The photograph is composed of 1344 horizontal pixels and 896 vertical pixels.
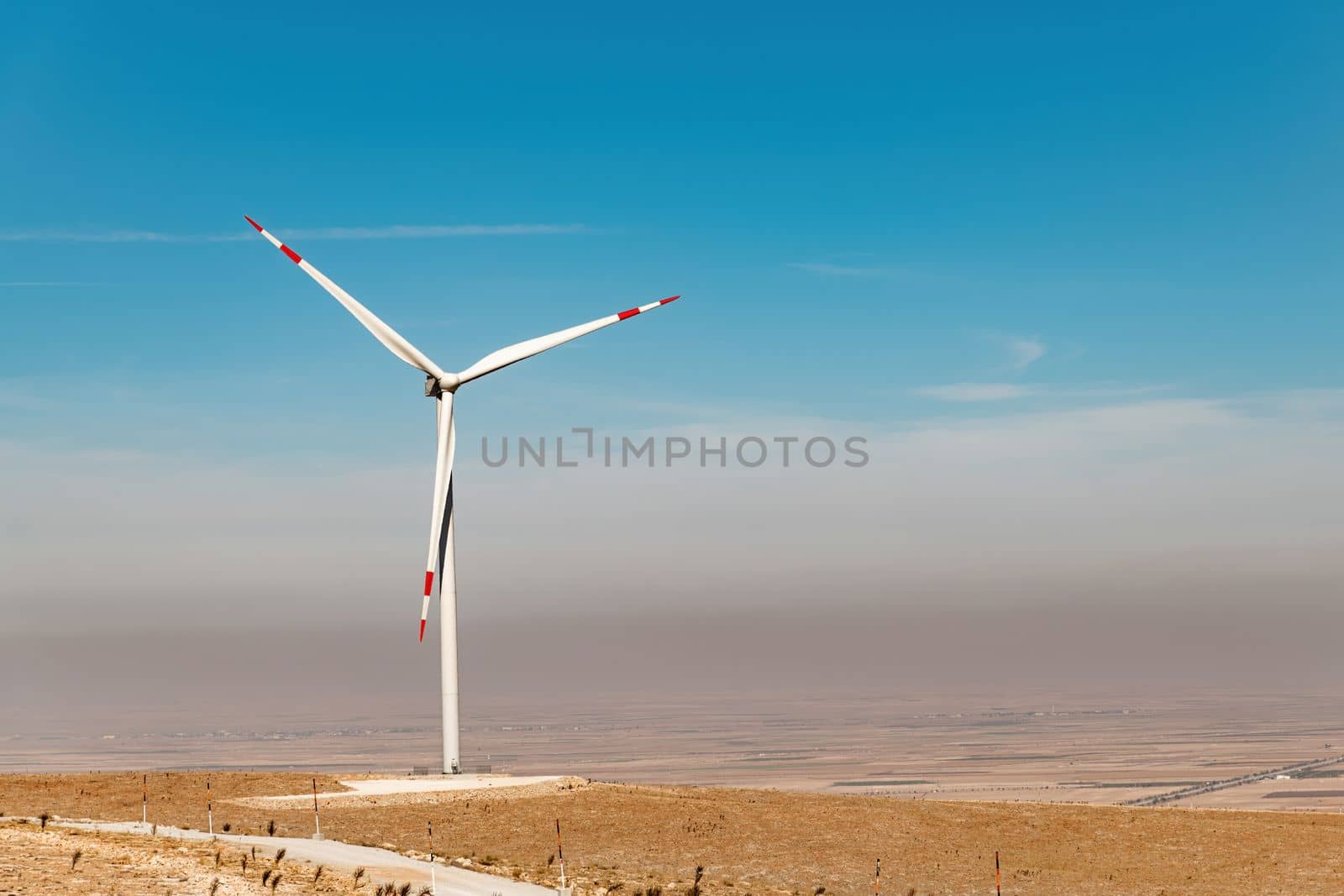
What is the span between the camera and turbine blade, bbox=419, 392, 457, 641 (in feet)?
194

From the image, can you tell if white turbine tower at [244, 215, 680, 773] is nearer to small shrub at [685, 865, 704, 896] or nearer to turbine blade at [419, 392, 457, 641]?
turbine blade at [419, 392, 457, 641]

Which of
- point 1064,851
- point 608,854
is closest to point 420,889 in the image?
point 608,854

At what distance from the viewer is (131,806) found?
163ft

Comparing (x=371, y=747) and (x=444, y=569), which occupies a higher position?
(x=444, y=569)

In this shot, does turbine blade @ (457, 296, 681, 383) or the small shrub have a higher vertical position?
turbine blade @ (457, 296, 681, 383)

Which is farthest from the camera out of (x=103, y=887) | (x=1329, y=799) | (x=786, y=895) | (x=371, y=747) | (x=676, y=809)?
(x=371, y=747)

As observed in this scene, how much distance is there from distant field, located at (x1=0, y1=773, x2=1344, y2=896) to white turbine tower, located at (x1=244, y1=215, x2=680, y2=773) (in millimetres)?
6265

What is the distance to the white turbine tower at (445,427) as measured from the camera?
58.8 meters

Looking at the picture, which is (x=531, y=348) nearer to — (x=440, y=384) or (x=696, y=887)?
(x=440, y=384)

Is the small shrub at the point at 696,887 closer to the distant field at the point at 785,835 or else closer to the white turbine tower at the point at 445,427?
the distant field at the point at 785,835

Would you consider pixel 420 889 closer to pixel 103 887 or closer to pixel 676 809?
pixel 103 887

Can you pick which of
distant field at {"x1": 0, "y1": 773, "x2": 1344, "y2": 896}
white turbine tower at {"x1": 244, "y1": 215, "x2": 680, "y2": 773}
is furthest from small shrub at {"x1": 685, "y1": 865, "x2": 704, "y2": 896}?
white turbine tower at {"x1": 244, "y1": 215, "x2": 680, "y2": 773}

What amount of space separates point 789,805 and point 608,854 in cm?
1401

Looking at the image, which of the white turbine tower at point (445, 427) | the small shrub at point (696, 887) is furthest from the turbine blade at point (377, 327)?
the small shrub at point (696, 887)
